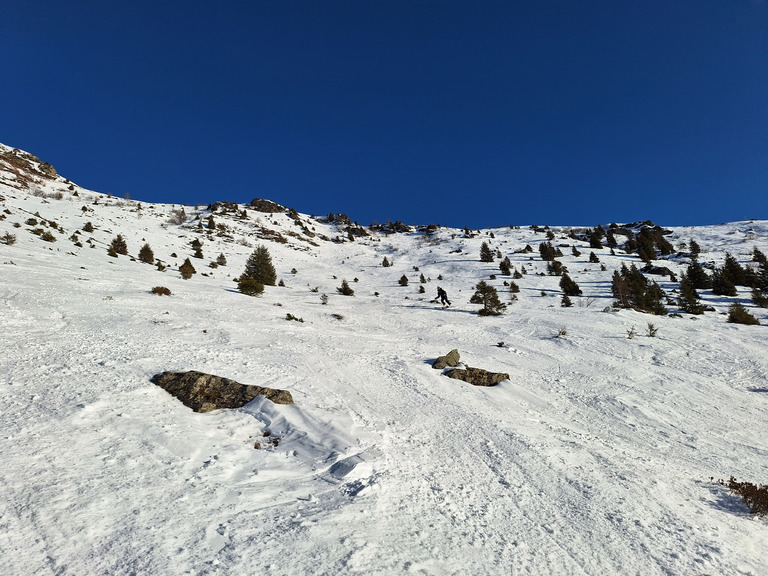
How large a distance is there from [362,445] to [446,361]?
5.39 m

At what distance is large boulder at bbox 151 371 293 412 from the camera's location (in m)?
6.21

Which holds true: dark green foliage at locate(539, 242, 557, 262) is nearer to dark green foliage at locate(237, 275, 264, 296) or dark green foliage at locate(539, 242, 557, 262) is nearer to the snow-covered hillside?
the snow-covered hillside

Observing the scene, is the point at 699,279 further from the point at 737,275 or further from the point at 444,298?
the point at 444,298

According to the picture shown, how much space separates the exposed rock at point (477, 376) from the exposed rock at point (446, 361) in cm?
48

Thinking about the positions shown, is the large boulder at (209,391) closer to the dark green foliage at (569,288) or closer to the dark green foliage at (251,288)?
the dark green foliage at (251,288)

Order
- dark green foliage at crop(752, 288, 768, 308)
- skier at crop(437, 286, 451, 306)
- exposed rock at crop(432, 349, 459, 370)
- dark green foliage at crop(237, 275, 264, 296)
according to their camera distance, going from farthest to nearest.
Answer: skier at crop(437, 286, 451, 306) → dark green foliage at crop(752, 288, 768, 308) → dark green foliage at crop(237, 275, 264, 296) → exposed rock at crop(432, 349, 459, 370)

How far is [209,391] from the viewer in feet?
21.2

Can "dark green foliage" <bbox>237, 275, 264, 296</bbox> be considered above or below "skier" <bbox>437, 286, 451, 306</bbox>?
below

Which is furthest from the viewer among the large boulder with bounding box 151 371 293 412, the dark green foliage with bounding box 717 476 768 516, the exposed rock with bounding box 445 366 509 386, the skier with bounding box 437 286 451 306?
the skier with bounding box 437 286 451 306

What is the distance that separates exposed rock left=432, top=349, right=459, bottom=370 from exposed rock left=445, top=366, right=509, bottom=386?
1.56ft

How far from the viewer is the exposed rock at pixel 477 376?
9.18 metres

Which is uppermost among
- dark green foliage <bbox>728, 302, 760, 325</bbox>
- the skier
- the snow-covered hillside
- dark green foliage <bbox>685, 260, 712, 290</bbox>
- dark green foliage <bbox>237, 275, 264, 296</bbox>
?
dark green foliage <bbox>685, 260, 712, 290</bbox>

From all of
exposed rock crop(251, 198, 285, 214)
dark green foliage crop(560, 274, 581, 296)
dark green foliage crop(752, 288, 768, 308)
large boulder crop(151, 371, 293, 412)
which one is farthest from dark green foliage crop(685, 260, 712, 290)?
exposed rock crop(251, 198, 285, 214)

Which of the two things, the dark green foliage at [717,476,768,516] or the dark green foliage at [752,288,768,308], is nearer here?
the dark green foliage at [717,476,768,516]
